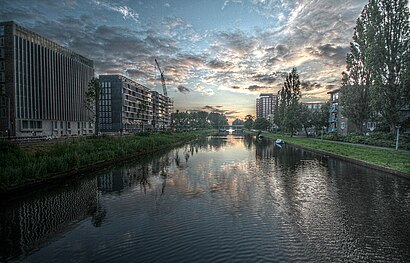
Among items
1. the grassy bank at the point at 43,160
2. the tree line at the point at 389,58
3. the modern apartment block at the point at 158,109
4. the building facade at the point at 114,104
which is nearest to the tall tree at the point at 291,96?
the tree line at the point at 389,58

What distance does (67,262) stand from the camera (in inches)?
258

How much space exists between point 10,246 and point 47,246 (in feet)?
3.96

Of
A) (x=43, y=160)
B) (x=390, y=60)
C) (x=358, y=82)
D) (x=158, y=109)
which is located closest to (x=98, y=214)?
(x=43, y=160)

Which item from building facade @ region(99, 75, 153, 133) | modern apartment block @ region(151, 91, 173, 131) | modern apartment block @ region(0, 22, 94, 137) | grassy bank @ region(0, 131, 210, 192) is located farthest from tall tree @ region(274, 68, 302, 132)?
modern apartment block @ region(151, 91, 173, 131)

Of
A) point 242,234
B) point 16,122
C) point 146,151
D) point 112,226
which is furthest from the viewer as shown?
point 16,122

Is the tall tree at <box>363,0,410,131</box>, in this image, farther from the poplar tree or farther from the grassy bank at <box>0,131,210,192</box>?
the grassy bank at <box>0,131,210,192</box>

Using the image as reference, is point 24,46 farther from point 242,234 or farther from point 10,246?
point 242,234

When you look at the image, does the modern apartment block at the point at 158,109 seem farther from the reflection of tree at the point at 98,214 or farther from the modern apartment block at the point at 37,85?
the reflection of tree at the point at 98,214

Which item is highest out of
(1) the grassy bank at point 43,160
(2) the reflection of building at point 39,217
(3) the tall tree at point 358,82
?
(3) the tall tree at point 358,82

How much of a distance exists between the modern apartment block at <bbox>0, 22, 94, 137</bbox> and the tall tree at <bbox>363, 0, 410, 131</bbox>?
63178mm

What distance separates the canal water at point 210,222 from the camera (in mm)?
6973

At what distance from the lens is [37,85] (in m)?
62.2

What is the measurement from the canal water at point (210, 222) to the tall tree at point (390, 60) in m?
24.2

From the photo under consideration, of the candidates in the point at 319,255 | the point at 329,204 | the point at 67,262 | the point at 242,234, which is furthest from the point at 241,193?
the point at 67,262
